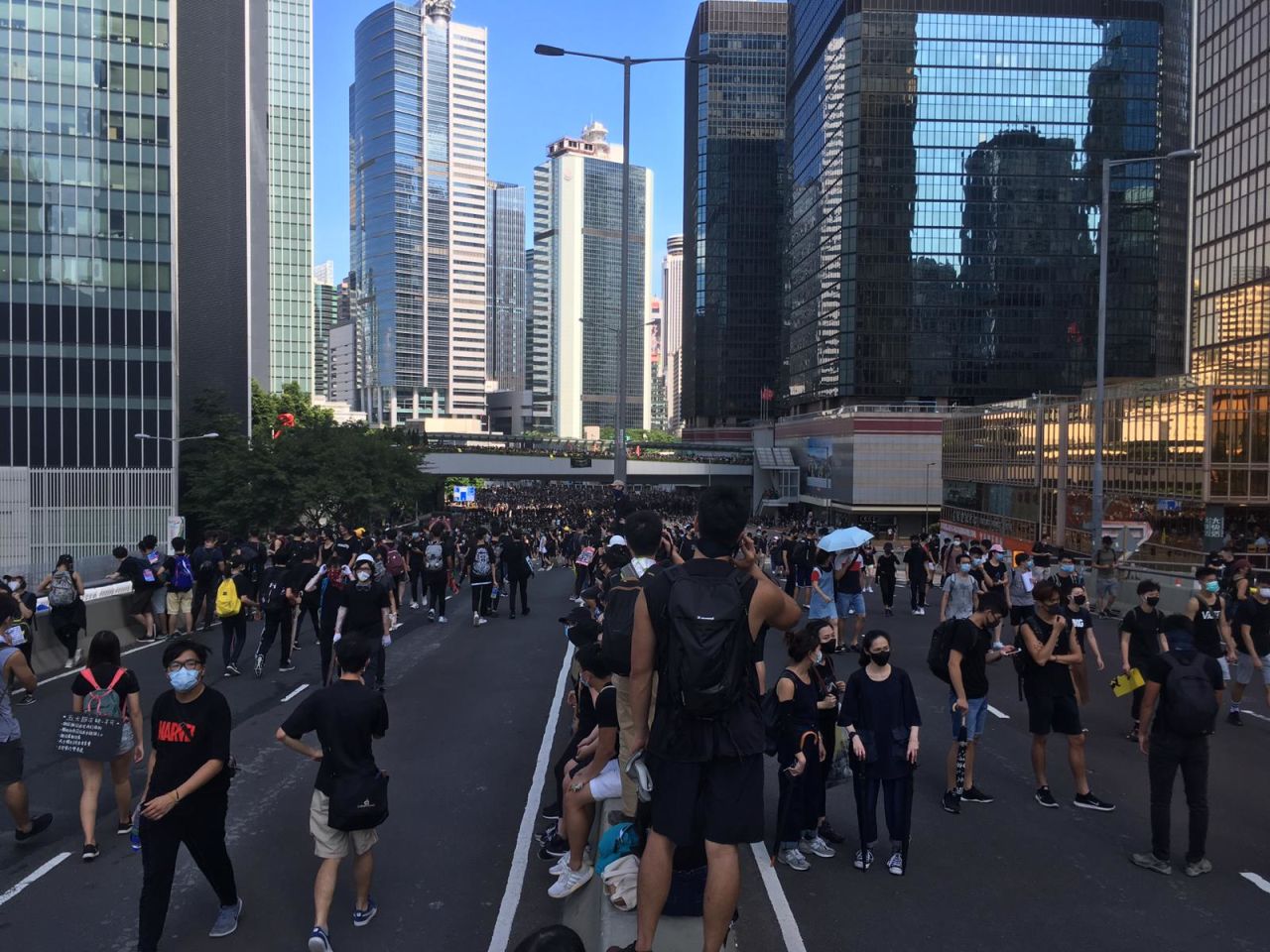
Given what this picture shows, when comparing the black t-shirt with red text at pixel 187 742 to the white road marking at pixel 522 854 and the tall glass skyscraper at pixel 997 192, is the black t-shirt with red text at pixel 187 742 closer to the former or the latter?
the white road marking at pixel 522 854

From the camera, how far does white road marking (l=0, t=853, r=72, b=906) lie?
5822 mm

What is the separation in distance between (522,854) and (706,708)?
350 cm

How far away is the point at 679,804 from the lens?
12.4 ft

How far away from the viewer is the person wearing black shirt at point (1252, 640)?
34.3 ft

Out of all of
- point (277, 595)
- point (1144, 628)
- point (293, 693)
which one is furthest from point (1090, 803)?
point (277, 595)

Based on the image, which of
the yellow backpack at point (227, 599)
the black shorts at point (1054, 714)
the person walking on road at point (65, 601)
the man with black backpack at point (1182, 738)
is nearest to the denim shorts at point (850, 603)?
the black shorts at point (1054, 714)

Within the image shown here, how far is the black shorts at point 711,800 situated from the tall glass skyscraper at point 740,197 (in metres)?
137

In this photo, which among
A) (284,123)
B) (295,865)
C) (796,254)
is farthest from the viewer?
(284,123)

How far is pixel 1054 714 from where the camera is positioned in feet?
23.7

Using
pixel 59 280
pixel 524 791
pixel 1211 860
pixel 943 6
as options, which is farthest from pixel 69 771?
pixel 943 6

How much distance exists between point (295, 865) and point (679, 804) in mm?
3799

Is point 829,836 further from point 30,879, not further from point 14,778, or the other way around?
point 14,778

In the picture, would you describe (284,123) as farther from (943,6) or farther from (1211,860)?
(1211,860)

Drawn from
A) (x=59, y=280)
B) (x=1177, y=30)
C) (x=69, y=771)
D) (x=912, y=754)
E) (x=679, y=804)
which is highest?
(x=1177, y=30)
